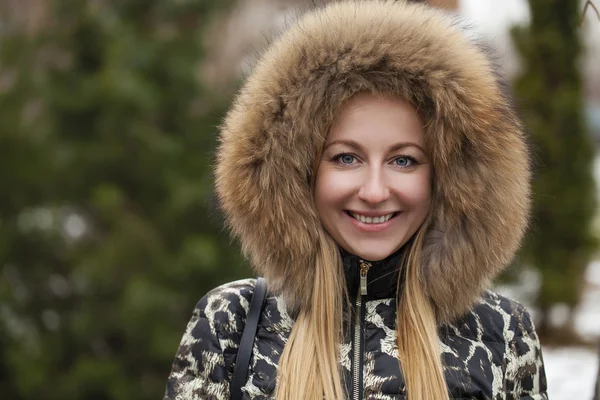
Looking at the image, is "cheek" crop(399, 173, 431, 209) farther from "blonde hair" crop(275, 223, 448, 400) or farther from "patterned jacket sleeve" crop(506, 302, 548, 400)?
"patterned jacket sleeve" crop(506, 302, 548, 400)

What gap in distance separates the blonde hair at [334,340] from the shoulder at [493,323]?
0.09 meters

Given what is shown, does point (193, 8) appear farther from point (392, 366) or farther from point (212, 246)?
point (392, 366)

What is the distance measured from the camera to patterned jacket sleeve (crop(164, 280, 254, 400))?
190 cm

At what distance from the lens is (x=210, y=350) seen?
1912 mm

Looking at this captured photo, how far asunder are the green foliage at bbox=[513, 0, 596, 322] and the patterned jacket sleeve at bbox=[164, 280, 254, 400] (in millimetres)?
3855

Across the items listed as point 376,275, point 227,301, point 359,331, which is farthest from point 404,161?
point 227,301

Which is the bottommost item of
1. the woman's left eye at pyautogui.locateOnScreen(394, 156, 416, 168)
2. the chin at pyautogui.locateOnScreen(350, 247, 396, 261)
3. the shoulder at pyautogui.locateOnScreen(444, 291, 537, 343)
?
the shoulder at pyautogui.locateOnScreen(444, 291, 537, 343)

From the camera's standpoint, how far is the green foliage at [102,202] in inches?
179

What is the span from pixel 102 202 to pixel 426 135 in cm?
293

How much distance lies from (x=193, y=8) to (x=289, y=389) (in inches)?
143

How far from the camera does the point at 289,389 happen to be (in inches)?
73.4

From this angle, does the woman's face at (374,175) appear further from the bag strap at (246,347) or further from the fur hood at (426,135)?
the bag strap at (246,347)

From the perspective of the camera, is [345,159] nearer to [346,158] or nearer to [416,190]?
[346,158]

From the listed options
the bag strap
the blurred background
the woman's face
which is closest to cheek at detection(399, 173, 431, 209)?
the woman's face
